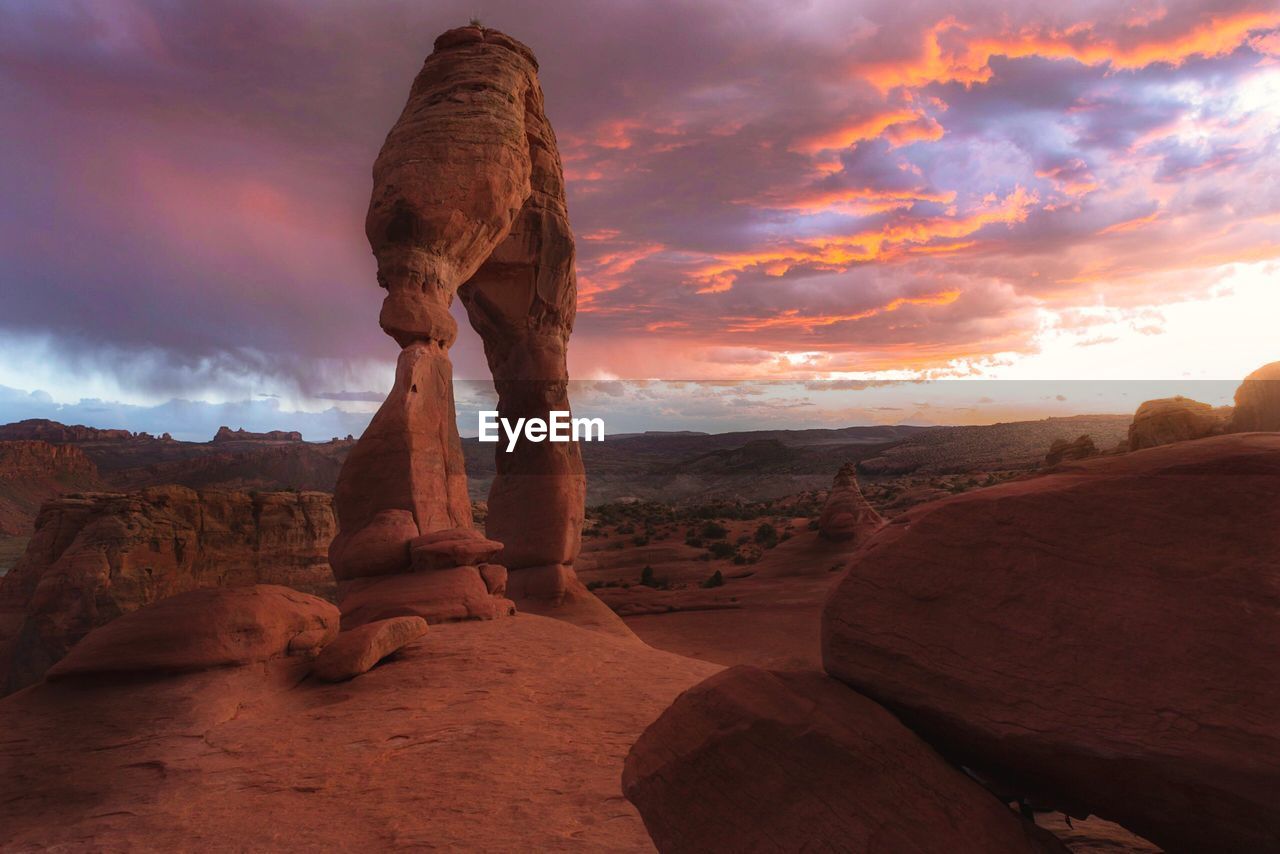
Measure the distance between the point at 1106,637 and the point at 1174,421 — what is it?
50.9 feet

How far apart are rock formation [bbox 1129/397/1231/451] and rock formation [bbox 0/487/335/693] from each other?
23891 mm

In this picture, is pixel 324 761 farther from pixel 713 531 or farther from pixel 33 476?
pixel 33 476

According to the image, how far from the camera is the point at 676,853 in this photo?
314cm

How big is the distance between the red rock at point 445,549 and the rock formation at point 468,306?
32 cm

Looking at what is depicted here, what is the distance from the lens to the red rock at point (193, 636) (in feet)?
20.6

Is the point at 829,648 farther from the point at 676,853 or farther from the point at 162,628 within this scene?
the point at 162,628

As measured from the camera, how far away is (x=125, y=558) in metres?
20.4

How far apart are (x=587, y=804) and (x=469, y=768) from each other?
1134mm

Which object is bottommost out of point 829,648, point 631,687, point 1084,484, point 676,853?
point 631,687

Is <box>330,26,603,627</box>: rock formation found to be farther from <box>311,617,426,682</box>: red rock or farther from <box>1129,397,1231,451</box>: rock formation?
<box>1129,397,1231,451</box>: rock formation

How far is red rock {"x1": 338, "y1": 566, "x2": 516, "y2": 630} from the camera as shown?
9.95 metres

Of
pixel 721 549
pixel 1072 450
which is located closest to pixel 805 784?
pixel 1072 450

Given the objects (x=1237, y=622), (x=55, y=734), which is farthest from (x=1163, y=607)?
(x=55, y=734)

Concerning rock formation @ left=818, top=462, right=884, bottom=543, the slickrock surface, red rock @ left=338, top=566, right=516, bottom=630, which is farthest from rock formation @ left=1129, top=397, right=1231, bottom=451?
red rock @ left=338, top=566, right=516, bottom=630
